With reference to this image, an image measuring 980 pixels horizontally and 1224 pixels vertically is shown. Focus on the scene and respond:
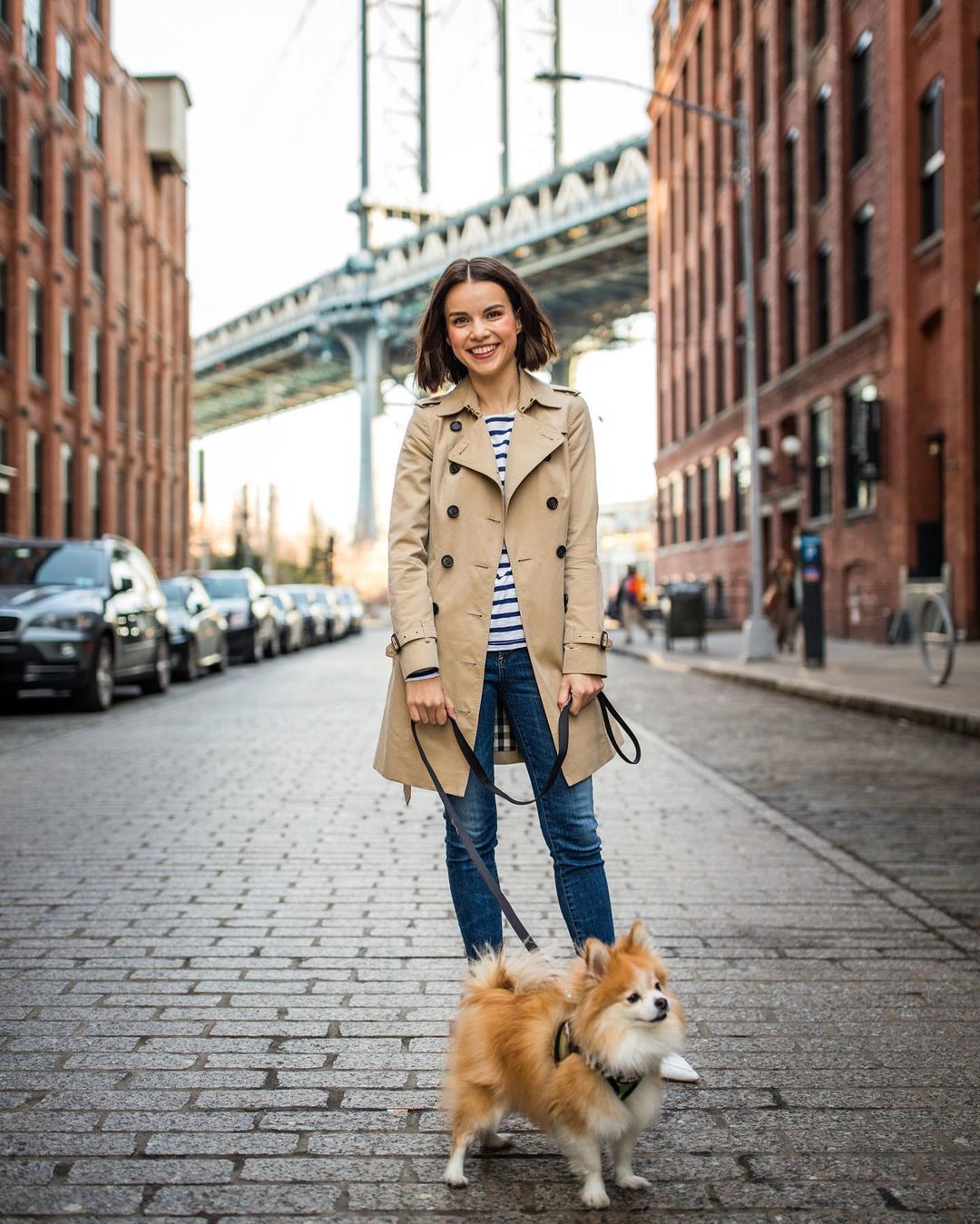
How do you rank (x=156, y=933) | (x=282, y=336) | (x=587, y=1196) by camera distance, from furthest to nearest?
(x=282, y=336) < (x=156, y=933) < (x=587, y=1196)

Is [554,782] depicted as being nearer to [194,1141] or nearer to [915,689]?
[194,1141]

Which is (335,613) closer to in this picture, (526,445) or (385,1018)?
(385,1018)

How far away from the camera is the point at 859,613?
27.8m

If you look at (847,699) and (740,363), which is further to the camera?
(740,363)

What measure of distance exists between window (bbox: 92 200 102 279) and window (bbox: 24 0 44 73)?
5.06 m

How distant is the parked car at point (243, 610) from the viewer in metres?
25.6

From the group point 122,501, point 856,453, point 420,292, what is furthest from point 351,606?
point 856,453

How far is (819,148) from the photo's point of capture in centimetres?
3209

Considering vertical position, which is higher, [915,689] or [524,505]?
[524,505]

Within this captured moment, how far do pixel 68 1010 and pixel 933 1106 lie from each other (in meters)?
2.43

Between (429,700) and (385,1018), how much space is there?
3.96 ft

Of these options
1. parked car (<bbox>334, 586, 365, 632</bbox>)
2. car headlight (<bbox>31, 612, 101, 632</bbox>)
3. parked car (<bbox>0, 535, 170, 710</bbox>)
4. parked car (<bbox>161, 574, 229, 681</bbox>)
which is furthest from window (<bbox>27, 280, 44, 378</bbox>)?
car headlight (<bbox>31, 612, 101, 632</bbox>)

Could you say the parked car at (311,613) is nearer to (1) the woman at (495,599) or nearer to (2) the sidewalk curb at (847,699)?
(2) the sidewalk curb at (847,699)

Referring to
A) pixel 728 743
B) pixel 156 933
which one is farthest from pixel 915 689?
pixel 156 933
